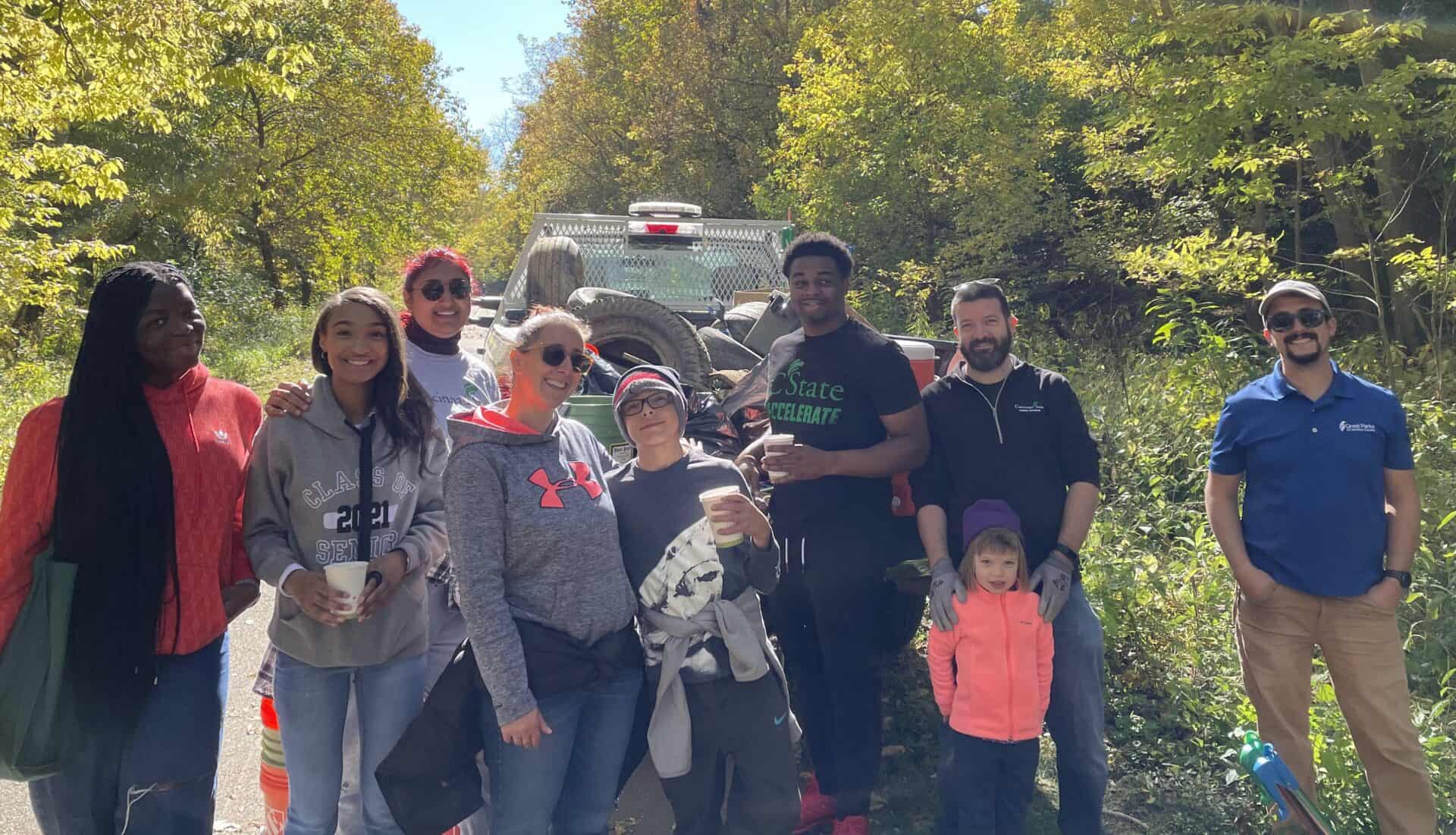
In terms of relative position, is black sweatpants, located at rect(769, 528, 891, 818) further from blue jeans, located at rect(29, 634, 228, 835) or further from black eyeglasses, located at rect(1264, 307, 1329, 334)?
blue jeans, located at rect(29, 634, 228, 835)

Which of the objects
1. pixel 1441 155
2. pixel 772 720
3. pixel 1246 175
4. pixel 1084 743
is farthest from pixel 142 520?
pixel 1246 175

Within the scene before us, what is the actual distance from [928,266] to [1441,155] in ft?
22.1

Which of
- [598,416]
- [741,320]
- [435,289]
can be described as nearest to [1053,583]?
[598,416]

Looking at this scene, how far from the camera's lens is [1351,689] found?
11.6 feet

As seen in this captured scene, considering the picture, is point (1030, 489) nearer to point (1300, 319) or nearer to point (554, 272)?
point (1300, 319)

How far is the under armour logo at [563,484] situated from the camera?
9.33 ft

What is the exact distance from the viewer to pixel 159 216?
2042 centimetres

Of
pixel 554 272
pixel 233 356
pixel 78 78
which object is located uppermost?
pixel 78 78

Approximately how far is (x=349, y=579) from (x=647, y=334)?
2.97 metres

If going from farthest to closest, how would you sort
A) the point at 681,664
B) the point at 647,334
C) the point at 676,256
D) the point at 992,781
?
the point at 676,256, the point at 647,334, the point at 992,781, the point at 681,664

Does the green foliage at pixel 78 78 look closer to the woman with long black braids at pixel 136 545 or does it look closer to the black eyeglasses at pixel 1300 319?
the woman with long black braids at pixel 136 545

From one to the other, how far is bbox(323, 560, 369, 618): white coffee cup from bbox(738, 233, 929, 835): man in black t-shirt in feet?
4.61

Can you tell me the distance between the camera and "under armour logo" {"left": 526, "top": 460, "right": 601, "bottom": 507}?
2.84 metres

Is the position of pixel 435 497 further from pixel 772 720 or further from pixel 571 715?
pixel 772 720
